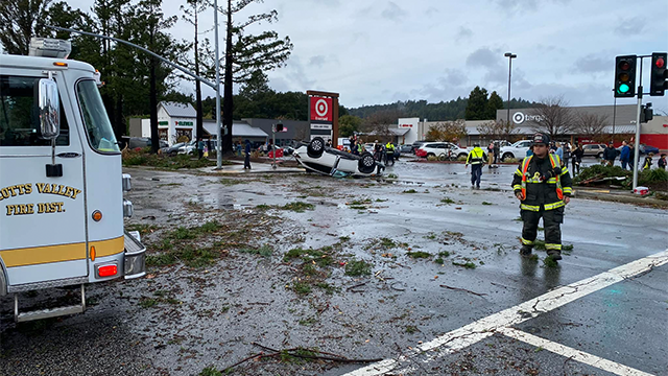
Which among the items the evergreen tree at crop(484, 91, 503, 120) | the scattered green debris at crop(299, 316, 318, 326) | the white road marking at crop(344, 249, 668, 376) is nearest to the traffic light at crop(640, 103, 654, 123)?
the white road marking at crop(344, 249, 668, 376)

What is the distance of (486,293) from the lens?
5539 millimetres

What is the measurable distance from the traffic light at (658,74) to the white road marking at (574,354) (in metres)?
12.5

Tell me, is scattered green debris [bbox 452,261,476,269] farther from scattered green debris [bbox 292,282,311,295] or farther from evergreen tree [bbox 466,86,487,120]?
evergreen tree [bbox 466,86,487,120]

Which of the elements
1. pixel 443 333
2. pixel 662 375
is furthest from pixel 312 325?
pixel 662 375

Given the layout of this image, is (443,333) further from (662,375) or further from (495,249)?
(495,249)

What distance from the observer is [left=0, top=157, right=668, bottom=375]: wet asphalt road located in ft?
12.8

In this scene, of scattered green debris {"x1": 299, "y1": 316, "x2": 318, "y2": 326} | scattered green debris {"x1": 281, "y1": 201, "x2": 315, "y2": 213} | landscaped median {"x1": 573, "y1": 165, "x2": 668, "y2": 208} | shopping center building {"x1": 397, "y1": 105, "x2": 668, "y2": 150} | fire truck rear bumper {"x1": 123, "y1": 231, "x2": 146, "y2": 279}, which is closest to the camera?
fire truck rear bumper {"x1": 123, "y1": 231, "x2": 146, "y2": 279}

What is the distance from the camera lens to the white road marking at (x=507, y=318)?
151 inches

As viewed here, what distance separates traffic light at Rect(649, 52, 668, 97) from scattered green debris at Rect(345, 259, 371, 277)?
1172cm

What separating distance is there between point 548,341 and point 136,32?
38.9 meters

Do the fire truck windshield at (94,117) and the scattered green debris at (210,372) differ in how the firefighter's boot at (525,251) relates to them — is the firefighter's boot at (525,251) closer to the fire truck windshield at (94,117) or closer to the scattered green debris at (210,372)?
the scattered green debris at (210,372)

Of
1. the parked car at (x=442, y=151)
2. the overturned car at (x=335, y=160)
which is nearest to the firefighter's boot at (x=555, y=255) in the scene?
the overturned car at (x=335, y=160)

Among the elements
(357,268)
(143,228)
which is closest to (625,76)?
(357,268)

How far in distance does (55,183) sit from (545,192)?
19.5 feet
